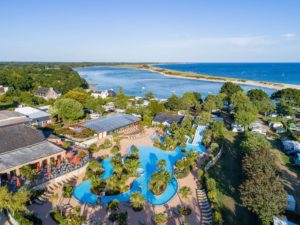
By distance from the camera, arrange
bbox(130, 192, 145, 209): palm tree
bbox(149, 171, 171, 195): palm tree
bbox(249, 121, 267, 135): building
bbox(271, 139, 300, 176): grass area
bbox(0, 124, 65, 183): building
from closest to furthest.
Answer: bbox(130, 192, 145, 209): palm tree, bbox(149, 171, 171, 195): palm tree, bbox(0, 124, 65, 183): building, bbox(271, 139, 300, 176): grass area, bbox(249, 121, 267, 135): building

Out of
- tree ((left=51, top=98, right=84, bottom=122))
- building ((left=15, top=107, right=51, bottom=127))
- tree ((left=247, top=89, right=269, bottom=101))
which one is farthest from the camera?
tree ((left=247, top=89, right=269, bottom=101))

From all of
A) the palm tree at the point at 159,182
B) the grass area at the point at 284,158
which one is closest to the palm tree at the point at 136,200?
the palm tree at the point at 159,182

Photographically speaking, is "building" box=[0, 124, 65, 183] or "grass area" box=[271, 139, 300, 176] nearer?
"building" box=[0, 124, 65, 183]

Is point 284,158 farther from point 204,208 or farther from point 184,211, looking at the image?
point 184,211

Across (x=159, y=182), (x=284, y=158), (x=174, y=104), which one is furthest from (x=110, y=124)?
(x=284, y=158)

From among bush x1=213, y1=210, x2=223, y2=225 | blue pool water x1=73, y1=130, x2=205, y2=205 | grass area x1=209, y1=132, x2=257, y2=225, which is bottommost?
blue pool water x1=73, y1=130, x2=205, y2=205

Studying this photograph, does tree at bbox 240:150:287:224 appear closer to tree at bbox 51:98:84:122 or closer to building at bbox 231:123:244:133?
building at bbox 231:123:244:133

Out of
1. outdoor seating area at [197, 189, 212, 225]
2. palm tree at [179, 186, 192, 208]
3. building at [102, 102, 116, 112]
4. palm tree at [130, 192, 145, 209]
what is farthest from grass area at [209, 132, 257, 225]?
building at [102, 102, 116, 112]

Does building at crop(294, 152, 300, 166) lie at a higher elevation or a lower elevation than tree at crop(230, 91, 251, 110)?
lower
